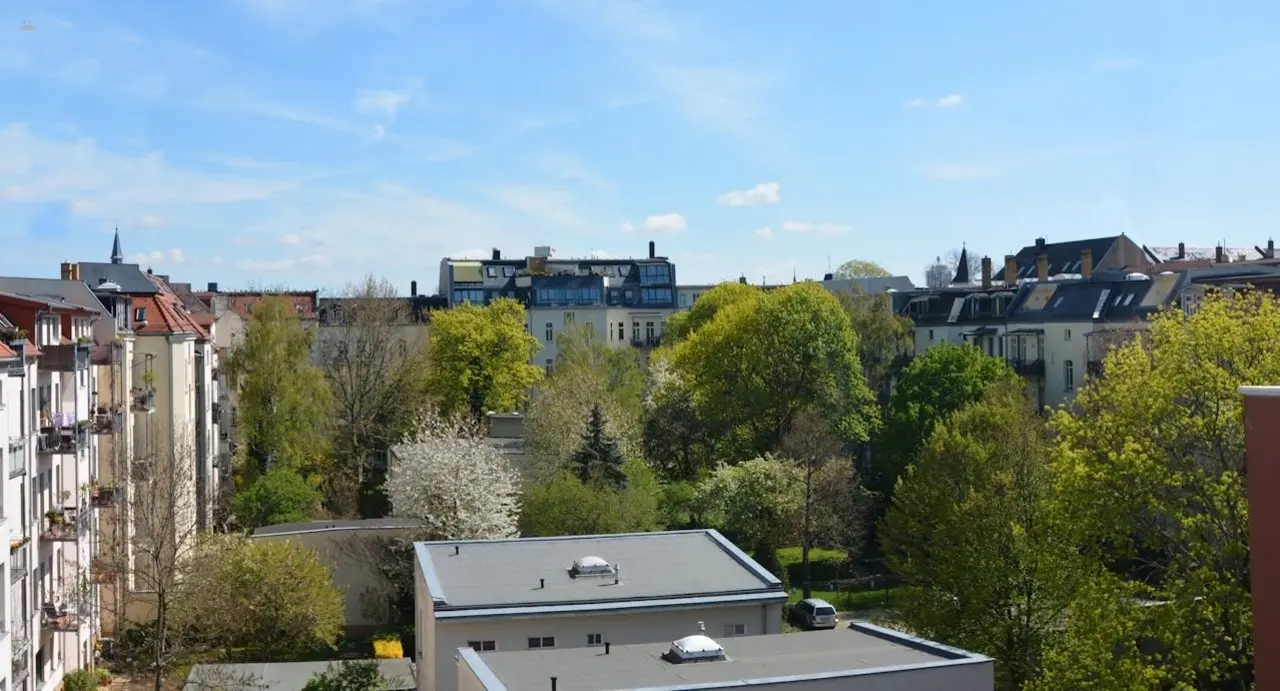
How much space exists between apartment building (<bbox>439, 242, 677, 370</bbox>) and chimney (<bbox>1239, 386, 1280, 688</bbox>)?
70.8m

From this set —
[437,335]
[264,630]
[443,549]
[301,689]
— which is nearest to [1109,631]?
[443,549]

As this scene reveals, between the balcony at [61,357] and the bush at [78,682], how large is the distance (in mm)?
8079

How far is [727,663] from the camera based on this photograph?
23.7 m

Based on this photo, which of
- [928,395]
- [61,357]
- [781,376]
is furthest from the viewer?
[781,376]

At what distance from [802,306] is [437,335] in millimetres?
20903

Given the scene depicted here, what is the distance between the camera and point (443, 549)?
3434cm

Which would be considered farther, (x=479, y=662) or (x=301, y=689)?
(x=301, y=689)

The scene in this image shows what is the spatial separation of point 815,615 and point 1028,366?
2973cm

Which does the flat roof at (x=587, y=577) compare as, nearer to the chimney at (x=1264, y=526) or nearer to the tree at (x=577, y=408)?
the tree at (x=577, y=408)

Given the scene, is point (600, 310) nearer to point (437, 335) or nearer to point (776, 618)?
point (437, 335)

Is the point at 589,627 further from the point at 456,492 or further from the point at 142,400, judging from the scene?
the point at 142,400

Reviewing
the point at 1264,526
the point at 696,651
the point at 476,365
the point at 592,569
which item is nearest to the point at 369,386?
the point at 476,365

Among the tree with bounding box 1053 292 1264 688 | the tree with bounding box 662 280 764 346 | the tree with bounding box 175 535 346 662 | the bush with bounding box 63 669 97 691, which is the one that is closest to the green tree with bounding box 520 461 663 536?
the tree with bounding box 175 535 346 662

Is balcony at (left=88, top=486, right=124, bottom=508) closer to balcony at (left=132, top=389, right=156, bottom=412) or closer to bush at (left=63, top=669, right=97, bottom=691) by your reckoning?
bush at (left=63, top=669, right=97, bottom=691)
